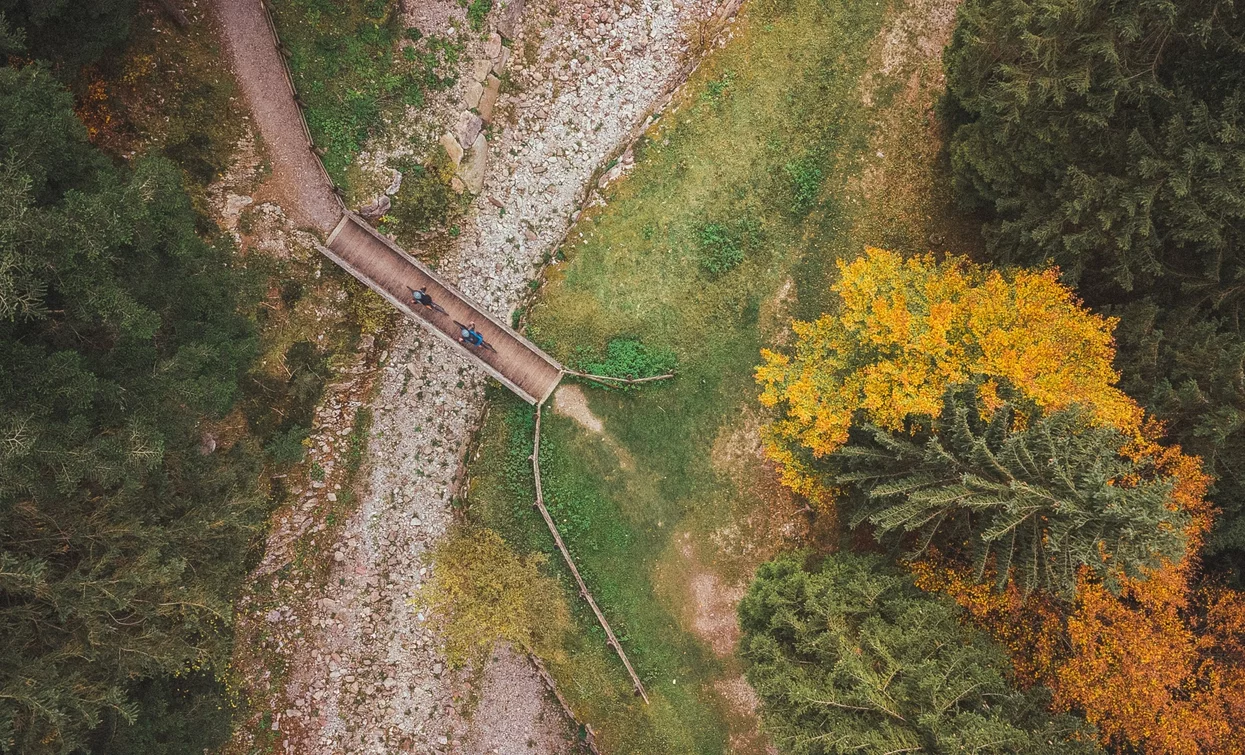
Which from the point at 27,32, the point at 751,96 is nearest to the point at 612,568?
the point at 751,96

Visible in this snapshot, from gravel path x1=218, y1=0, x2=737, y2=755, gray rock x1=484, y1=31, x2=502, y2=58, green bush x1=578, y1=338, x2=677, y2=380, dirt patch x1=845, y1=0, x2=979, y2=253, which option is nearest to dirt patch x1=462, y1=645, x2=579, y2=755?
gravel path x1=218, y1=0, x2=737, y2=755

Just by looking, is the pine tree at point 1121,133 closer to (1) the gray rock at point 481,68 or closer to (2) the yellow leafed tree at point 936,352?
(2) the yellow leafed tree at point 936,352

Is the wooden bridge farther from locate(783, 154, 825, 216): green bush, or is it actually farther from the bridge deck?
locate(783, 154, 825, 216): green bush

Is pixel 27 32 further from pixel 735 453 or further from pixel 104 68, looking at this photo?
pixel 735 453

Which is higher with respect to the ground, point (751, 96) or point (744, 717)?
point (751, 96)

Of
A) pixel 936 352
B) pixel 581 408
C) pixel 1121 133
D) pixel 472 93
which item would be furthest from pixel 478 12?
pixel 1121 133

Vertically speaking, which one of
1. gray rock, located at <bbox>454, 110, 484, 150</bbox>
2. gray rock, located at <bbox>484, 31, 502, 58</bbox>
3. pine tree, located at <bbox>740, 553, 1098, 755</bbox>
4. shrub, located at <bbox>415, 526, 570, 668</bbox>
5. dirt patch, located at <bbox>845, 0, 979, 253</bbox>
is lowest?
pine tree, located at <bbox>740, 553, 1098, 755</bbox>

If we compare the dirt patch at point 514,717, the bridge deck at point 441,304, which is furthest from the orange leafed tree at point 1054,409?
the dirt patch at point 514,717
